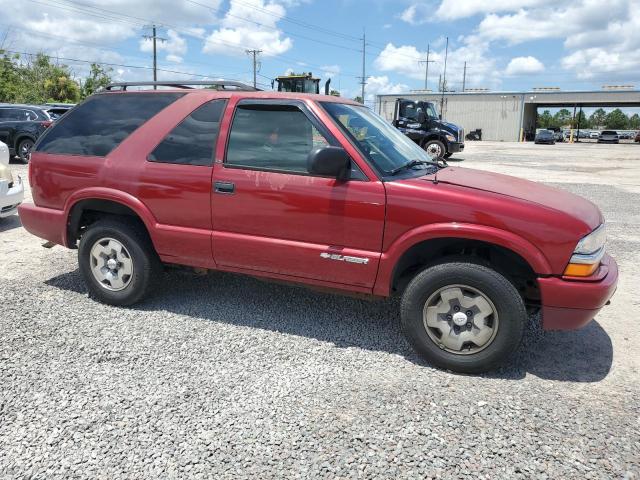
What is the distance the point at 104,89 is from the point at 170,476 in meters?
3.58

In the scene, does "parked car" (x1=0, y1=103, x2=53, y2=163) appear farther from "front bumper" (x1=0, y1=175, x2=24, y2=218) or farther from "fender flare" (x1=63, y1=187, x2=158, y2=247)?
"fender flare" (x1=63, y1=187, x2=158, y2=247)

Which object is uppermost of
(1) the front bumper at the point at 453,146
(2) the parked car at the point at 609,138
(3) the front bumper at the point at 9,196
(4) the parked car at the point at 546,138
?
(2) the parked car at the point at 609,138

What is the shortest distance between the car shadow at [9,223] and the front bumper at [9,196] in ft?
0.73

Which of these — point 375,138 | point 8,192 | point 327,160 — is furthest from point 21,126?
point 327,160

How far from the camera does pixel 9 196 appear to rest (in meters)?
6.96

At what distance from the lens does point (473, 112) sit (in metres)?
56.0

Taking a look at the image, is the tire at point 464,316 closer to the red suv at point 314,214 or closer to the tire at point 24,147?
the red suv at point 314,214

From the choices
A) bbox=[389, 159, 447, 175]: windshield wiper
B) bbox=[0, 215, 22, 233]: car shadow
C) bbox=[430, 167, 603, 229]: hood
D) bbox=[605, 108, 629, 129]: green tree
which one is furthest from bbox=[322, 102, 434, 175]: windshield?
bbox=[605, 108, 629, 129]: green tree

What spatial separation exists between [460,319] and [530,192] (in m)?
1.04

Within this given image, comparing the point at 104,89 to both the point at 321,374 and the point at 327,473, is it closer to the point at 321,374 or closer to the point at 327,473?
the point at 321,374

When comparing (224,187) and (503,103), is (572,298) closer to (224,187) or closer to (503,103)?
(224,187)

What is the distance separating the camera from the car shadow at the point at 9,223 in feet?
23.7

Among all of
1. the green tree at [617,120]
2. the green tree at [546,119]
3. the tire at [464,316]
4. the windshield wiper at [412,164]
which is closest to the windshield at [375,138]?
the windshield wiper at [412,164]

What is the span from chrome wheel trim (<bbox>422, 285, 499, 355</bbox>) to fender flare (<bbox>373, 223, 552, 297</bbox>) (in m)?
0.34
